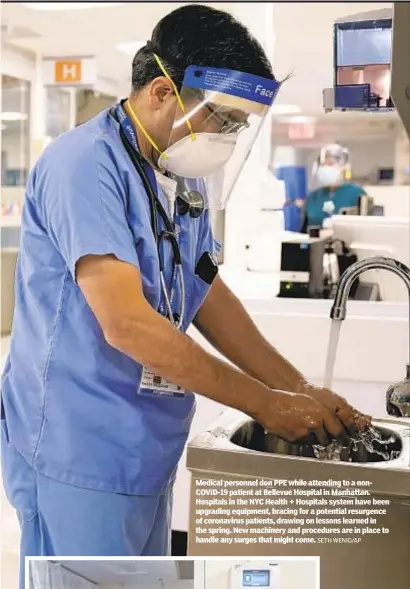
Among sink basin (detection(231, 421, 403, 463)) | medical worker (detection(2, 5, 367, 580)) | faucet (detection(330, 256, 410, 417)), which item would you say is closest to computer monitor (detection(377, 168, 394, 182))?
faucet (detection(330, 256, 410, 417))

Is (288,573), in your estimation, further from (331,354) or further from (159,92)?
(159,92)

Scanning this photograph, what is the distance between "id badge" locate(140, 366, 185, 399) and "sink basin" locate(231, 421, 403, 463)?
0.43 feet

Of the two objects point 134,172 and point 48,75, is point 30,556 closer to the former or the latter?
point 134,172

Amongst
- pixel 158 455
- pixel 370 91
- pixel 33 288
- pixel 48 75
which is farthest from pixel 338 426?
pixel 48 75

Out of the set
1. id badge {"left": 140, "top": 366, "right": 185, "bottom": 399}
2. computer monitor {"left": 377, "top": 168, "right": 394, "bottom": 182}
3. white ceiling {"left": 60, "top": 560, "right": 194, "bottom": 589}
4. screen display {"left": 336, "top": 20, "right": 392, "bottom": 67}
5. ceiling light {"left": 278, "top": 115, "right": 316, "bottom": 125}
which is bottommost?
white ceiling {"left": 60, "top": 560, "right": 194, "bottom": 589}

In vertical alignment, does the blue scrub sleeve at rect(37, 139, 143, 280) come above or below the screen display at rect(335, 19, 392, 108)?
below

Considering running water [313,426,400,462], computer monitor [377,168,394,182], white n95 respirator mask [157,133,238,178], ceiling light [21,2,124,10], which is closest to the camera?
white n95 respirator mask [157,133,238,178]

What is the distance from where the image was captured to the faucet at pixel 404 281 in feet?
3.88

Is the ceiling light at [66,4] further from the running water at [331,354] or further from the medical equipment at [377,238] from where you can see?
the medical equipment at [377,238]

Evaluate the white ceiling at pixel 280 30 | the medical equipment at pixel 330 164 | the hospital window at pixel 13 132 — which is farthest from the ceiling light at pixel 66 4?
the medical equipment at pixel 330 164

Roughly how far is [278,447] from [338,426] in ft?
0.62

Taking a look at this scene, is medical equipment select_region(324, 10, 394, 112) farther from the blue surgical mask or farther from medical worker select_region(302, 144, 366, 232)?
the blue surgical mask

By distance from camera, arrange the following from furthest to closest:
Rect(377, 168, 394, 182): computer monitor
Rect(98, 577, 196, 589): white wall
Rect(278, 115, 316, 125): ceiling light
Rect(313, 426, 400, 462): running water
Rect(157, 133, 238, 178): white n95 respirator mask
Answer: Rect(377, 168, 394, 182): computer monitor → Rect(278, 115, 316, 125): ceiling light → Rect(313, 426, 400, 462): running water → Rect(157, 133, 238, 178): white n95 respirator mask → Rect(98, 577, 196, 589): white wall

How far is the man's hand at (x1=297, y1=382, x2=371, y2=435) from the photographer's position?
1.12 meters
